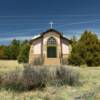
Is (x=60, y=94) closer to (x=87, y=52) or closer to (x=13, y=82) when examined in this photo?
(x=13, y=82)

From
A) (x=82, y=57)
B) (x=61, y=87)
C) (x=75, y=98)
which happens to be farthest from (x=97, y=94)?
(x=82, y=57)

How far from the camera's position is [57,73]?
12.0 m

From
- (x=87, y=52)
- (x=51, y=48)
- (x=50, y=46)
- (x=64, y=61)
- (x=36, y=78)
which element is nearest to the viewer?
(x=36, y=78)

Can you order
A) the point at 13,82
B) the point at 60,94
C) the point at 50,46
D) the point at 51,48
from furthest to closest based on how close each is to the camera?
the point at 51,48
the point at 50,46
the point at 13,82
the point at 60,94

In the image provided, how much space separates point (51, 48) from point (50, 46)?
365 millimetres

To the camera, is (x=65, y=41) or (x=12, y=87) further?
(x=65, y=41)

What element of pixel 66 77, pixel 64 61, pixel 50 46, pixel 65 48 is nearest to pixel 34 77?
pixel 66 77

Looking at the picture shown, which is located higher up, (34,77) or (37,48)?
(37,48)

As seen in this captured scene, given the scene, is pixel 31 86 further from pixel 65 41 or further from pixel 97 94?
pixel 65 41

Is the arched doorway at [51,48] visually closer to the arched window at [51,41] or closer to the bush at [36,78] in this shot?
the arched window at [51,41]

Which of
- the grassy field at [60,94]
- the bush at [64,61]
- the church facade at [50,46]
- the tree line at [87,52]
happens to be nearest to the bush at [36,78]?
the grassy field at [60,94]

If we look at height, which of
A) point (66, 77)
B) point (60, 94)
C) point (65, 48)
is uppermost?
point (65, 48)

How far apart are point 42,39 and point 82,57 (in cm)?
827

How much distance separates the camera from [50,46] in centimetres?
3872
